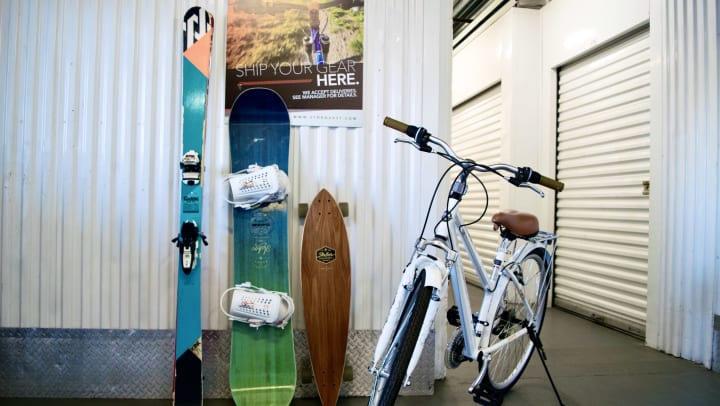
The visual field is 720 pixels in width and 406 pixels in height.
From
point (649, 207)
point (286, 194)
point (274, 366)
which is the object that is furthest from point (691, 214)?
point (274, 366)

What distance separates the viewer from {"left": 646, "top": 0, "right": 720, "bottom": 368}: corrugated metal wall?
2432mm

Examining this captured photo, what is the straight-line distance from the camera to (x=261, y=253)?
81.0 inches

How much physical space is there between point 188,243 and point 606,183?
351cm

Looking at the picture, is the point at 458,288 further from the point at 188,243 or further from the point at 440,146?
the point at 188,243

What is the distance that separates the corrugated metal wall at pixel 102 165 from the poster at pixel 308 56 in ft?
0.36

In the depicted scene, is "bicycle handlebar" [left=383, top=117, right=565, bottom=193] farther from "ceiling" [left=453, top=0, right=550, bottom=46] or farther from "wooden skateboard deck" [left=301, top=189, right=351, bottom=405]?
"ceiling" [left=453, top=0, right=550, bottom=46]

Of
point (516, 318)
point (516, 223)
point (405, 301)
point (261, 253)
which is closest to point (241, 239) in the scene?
point (261, 253)

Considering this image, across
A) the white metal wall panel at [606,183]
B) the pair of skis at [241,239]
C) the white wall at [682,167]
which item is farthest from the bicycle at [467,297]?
the white metal wall panel at [606,183]

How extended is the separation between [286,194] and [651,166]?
2761 millimetres

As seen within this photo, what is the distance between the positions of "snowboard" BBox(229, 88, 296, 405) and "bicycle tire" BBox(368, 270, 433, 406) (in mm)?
782

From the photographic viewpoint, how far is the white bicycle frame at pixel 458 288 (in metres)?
1.38

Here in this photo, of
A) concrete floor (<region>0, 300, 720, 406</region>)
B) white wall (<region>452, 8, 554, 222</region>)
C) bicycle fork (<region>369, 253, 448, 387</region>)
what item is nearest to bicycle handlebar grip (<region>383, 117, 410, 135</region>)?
bicycle fork (<region>369, 253, 448, 387</region>)

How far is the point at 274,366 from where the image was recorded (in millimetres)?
1991

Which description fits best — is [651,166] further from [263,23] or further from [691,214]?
[263,23]
